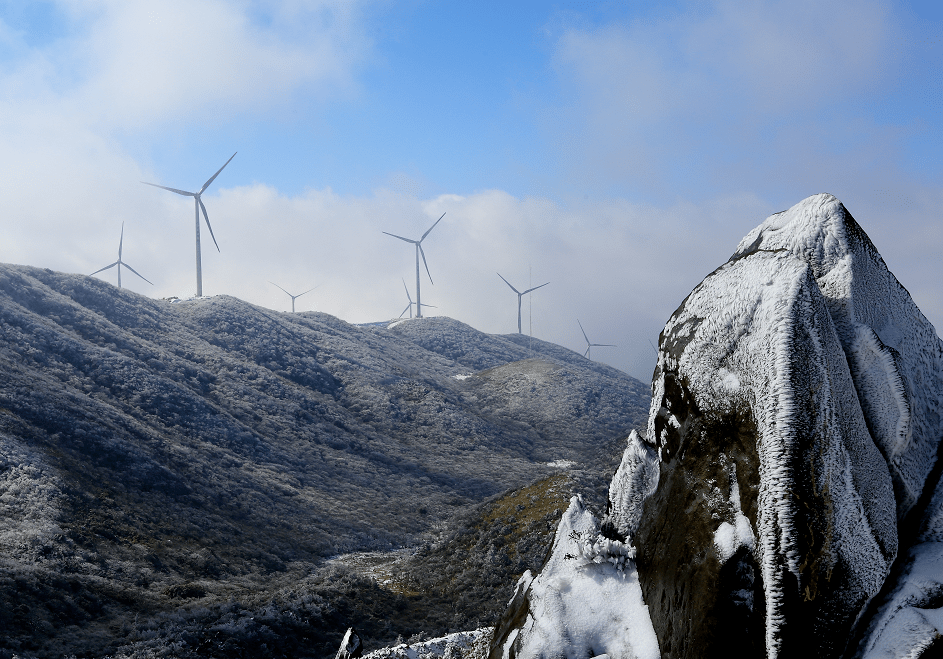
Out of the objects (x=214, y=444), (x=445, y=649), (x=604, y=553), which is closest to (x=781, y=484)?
(x=604, y=553)

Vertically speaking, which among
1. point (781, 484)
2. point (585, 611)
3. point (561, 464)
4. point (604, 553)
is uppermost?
point (561, 464)

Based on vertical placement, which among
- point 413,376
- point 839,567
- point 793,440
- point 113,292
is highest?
point 113,292

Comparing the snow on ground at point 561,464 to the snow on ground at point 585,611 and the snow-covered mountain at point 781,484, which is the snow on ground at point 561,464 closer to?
the snow on ground at point 585,611

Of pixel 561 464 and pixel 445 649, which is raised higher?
pixel 561 464

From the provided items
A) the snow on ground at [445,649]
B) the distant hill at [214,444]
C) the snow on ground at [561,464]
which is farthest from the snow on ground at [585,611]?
the snow on ground at [561,464]

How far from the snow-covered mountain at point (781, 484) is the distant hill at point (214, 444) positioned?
15320 mm

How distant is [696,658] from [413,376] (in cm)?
7643

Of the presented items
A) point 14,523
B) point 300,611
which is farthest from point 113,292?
point 300,611

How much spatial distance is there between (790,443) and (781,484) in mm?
345

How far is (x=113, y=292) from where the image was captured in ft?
234

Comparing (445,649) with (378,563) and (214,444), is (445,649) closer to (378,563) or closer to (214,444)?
(378,563)

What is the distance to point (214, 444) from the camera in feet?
144

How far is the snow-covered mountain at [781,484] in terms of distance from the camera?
495 cm

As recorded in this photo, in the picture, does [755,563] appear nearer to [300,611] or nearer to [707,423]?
[707,423]
